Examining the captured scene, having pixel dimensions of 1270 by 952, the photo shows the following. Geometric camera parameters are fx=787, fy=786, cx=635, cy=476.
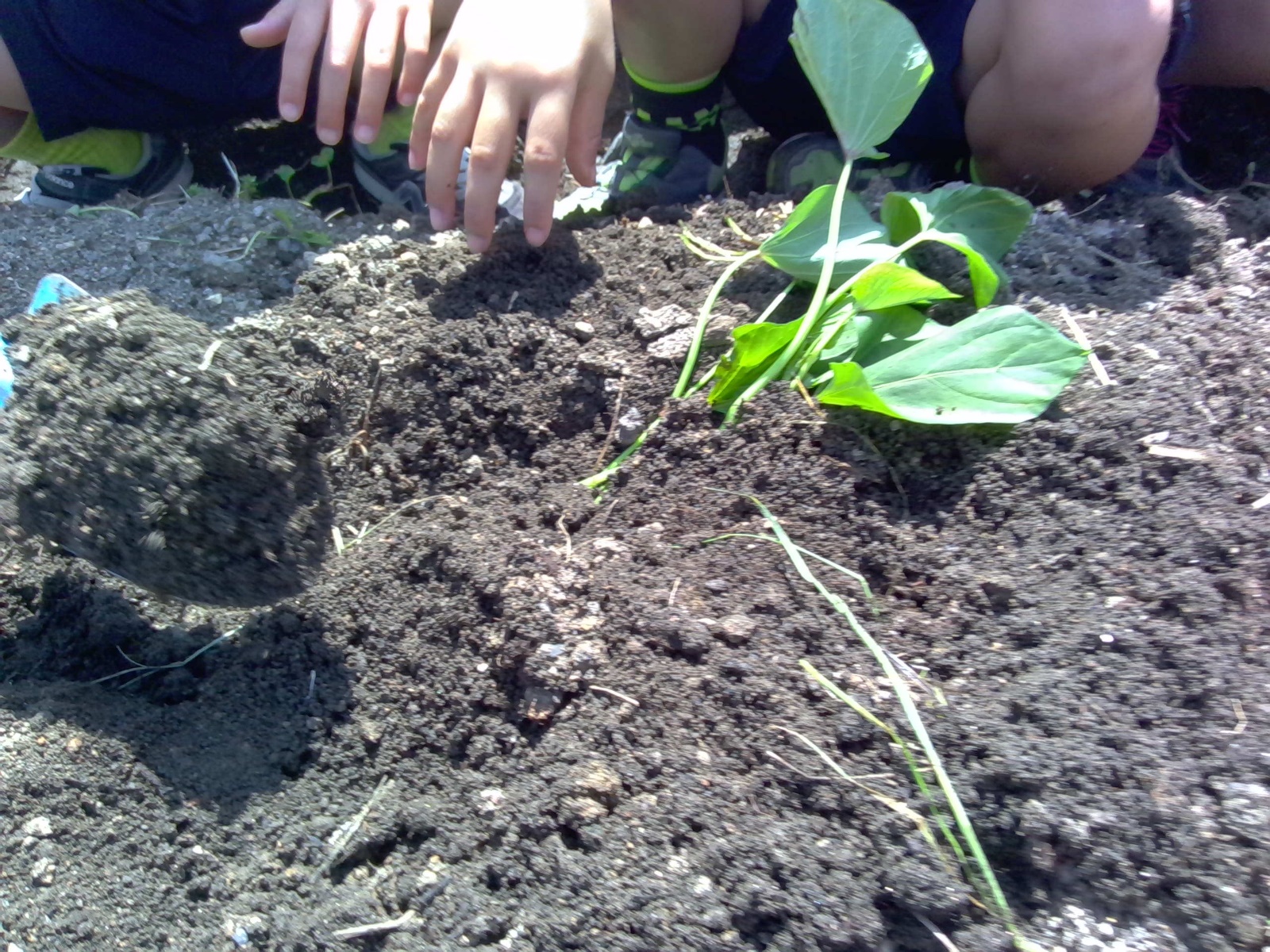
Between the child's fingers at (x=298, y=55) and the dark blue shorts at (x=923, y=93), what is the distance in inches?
30.4

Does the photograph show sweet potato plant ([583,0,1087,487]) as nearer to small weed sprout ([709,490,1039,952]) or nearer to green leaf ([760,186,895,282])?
green leaf ([760,186,895,282])

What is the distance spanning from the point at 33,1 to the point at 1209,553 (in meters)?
2.14

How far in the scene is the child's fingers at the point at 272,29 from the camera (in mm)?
1287

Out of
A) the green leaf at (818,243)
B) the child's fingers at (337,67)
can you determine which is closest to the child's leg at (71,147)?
the child's fingers at (337,67)

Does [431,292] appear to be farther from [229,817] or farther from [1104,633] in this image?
[1104,633]

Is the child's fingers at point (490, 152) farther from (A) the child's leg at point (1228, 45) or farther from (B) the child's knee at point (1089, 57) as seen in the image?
(A) the child's leg at point (1228, 45)

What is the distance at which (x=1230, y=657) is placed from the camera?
2.39 feet

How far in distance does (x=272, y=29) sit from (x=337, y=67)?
0.63 ft

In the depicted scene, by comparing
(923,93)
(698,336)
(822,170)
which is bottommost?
(698,336)

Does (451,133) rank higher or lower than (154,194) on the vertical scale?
higher

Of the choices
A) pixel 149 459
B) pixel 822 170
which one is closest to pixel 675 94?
pixel 822 170

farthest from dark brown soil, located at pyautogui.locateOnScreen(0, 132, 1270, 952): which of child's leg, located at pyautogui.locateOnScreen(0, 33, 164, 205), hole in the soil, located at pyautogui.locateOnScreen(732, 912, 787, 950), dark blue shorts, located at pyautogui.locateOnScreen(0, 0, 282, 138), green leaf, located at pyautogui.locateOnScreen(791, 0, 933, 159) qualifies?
child's leg, located at pyautogui.locateOnScreen(0, 33, 164, 205)

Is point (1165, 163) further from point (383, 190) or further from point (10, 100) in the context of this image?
point (10, 100)

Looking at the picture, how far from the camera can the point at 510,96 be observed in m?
1.08
